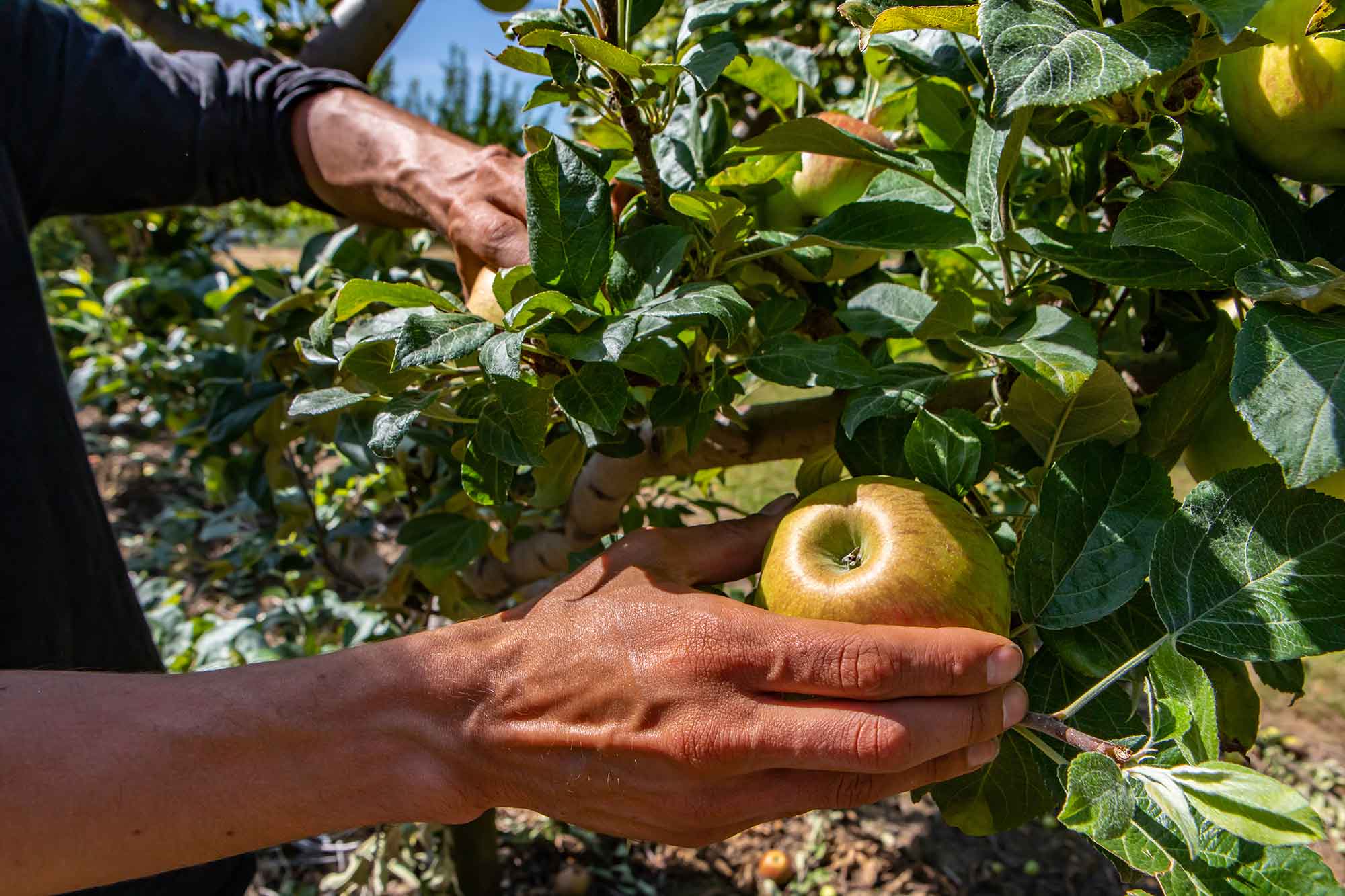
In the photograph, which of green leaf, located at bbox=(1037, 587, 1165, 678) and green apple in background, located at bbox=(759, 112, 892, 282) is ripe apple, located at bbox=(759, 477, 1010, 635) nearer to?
green leaf, located at bbox=(1037, 587, 1165, 678)

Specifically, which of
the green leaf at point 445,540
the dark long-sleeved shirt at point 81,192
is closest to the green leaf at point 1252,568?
the green leaf at point 445,540

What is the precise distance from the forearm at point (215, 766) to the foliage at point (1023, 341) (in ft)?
0.78

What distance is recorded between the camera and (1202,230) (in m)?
0.76

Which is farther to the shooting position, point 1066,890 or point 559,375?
point 1066,890

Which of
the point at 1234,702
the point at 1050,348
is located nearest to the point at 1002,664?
the point at 1050,348

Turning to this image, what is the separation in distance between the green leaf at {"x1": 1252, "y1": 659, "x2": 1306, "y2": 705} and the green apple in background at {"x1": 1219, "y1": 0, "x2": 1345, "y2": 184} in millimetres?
540

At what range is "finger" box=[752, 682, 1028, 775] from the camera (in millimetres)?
799

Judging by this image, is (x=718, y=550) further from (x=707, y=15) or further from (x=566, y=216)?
(x=707, y=15)

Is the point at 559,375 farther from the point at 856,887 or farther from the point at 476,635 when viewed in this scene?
the point at 856,887

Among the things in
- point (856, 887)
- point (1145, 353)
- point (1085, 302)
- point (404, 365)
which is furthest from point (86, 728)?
point (856, 887)

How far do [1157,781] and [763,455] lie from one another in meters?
0.72

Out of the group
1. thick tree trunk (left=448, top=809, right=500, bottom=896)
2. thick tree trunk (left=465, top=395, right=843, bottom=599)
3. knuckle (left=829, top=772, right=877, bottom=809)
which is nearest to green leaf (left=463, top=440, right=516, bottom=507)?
thick tree trunk (left=465, top=395, right=843, bottom=599)

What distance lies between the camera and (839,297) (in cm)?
132

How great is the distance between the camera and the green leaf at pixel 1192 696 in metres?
0.70
